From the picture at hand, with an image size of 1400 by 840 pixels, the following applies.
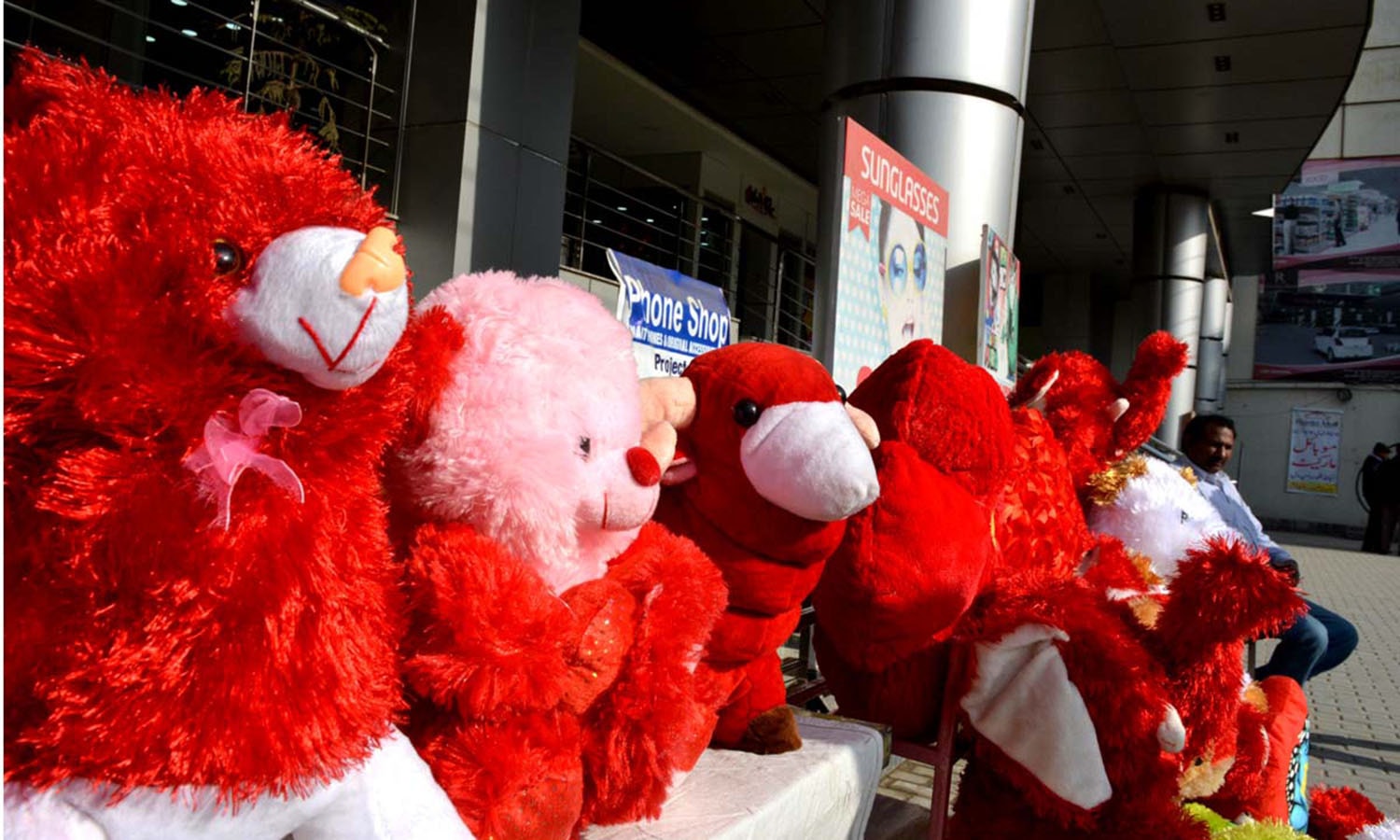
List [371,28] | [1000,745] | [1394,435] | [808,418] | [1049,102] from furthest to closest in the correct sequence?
[1394,435] < [1049,102] < [371,28] < [1000,745] < [808,418]

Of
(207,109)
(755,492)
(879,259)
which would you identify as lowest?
(755,492)

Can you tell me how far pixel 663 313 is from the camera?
2762 millimetres

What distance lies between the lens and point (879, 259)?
2.86 m

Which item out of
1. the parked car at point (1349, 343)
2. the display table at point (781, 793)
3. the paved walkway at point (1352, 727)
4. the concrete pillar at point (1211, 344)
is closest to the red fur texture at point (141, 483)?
the display table at point (781, 793)

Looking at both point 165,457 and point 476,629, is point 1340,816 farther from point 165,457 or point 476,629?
point 165,457

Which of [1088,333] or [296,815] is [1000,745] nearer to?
[296,815]

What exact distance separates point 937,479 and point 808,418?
0.38 metres

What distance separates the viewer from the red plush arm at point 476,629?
3.31 feet

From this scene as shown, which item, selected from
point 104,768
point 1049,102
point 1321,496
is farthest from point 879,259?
point 1321,496

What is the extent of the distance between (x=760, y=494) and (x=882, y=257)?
158cm

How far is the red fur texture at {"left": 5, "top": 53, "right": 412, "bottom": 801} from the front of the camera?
743mm

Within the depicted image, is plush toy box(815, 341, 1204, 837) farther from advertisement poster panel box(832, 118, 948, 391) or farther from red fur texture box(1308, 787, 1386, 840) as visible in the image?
red fur texture box(1308, 787, 1386, 840)

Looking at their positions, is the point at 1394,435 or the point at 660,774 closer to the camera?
the point at 660,774

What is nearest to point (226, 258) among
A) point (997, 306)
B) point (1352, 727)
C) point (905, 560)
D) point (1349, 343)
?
point (905, 560)
